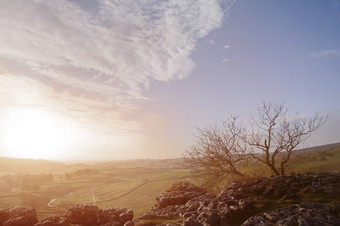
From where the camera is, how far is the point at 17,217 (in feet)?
45.6

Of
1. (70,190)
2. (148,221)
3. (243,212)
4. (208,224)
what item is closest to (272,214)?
(243,212)

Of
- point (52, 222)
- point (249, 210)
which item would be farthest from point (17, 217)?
point (249, 210)

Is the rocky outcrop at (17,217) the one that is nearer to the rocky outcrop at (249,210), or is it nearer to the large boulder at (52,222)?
the rocky outcrop at (249,210)

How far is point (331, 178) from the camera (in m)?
14.8

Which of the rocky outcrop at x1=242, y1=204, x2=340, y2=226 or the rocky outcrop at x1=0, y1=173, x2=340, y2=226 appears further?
the rocky outcrop at x1=0, y1=173, x2=340, y2=226

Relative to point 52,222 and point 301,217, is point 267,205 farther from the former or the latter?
point 52,222

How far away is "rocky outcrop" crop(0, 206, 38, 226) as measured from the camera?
13.4 m

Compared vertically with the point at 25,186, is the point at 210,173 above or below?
above

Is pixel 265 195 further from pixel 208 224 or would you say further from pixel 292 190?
pixel 208 224

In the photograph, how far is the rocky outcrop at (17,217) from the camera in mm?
13406

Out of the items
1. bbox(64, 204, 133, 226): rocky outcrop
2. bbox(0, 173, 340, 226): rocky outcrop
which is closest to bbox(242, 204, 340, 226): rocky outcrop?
bbox(0, 173, 340, 226): rocky outcrop

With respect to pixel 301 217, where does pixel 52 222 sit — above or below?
below

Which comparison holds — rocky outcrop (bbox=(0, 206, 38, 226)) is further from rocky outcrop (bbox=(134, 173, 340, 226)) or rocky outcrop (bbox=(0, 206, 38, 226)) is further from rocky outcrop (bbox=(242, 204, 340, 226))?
rocky outcrop (bbox=(242, 204, 340, 226))

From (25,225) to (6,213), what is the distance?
90.2 inches
